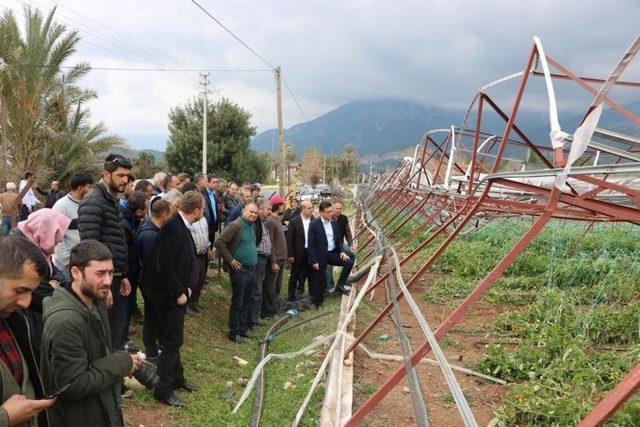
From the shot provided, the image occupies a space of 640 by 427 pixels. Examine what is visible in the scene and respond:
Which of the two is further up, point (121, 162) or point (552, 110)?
point (552, 110)

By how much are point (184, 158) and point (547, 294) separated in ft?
75.2

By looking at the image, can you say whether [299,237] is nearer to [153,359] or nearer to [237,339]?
[237,339]

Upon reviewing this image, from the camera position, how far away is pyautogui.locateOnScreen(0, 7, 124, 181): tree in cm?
1179

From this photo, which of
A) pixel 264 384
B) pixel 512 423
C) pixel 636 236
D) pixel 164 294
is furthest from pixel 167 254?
pixel 636 236

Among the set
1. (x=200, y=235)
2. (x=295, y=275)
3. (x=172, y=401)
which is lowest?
(x=172, y=401)

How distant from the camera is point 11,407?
1.72 metres

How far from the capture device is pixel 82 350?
2.28 meters

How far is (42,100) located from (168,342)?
11708 millimetres

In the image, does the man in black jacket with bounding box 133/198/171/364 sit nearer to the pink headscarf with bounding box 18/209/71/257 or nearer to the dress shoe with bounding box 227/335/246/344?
the pink headscarf with bounding box 18/209/71/257

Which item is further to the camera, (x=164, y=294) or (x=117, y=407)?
(x=164, y=294)

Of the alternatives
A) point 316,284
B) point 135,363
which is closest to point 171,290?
point 135,363

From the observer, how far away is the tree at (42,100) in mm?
11789

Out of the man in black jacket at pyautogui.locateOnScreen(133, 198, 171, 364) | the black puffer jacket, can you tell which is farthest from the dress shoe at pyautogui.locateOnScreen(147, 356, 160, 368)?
the black puffer jacket

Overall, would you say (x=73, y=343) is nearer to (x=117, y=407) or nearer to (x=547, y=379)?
(x=117, y=407)
